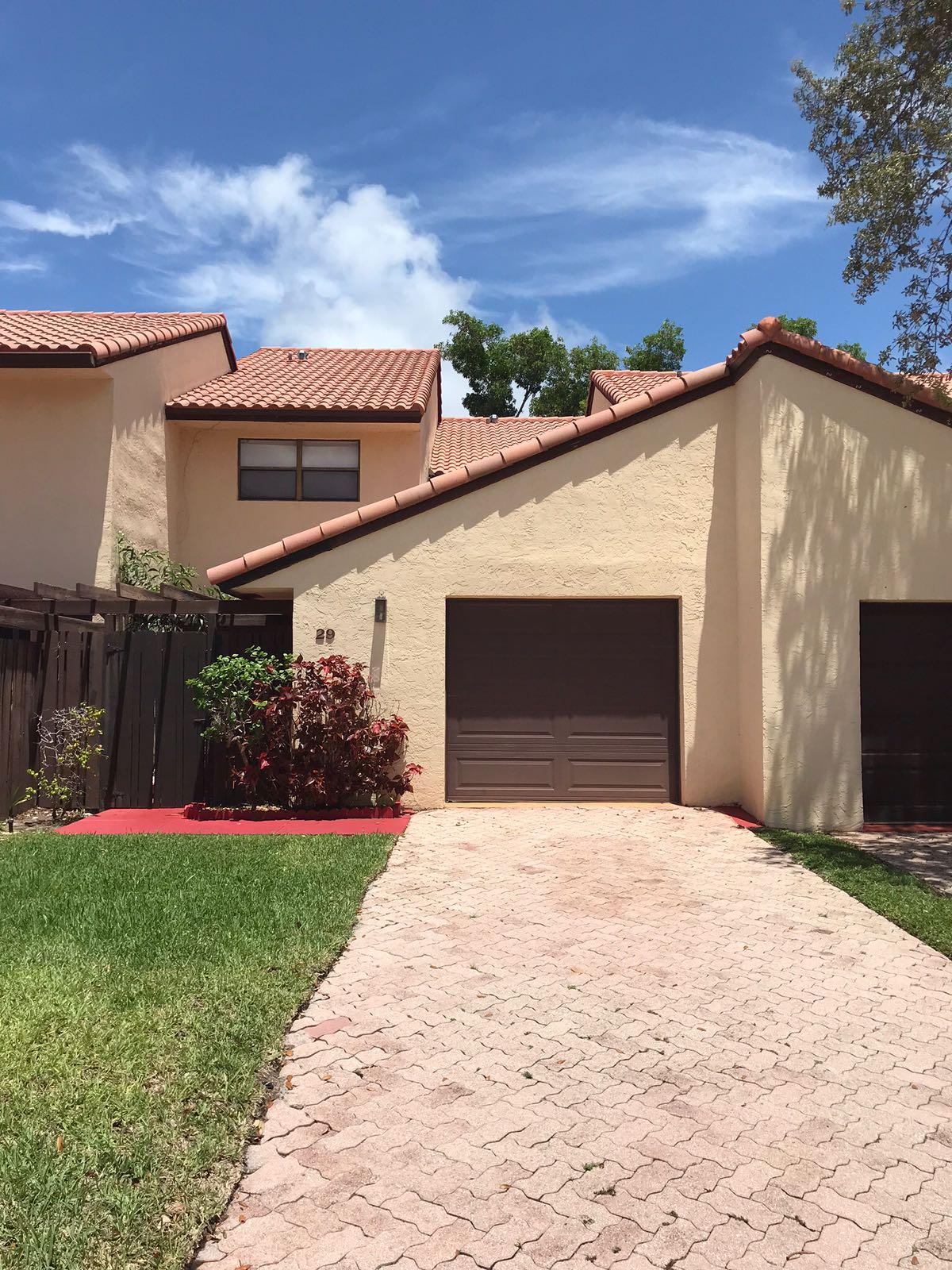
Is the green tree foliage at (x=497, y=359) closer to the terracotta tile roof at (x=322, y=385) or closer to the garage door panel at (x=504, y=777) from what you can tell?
the terracotta tile roof at (x=322, y=385)

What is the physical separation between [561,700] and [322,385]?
10.2 meters

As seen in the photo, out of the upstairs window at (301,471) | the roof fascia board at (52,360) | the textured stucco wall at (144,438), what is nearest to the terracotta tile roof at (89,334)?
the roof fascia board at (52,360)

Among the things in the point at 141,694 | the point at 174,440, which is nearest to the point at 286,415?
the point at 174,440

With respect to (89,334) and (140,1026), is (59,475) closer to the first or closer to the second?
(89,334)

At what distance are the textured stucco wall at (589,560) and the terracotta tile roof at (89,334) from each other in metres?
5.35

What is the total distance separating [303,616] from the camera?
30.8 feet

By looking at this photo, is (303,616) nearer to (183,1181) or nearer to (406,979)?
(406,979)

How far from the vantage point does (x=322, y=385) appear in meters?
16.7

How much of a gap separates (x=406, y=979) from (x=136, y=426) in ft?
38.3

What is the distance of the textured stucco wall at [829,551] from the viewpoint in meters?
8.70

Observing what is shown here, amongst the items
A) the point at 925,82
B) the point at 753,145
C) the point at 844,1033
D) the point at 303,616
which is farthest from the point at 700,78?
the point at 844,1033

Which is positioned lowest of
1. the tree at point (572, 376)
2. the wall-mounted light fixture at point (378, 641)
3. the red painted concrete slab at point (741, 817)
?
the red painted concrete slab at point (741, 817)

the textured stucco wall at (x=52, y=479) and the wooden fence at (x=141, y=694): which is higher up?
the textured stucco wall at (x=52, y=479)

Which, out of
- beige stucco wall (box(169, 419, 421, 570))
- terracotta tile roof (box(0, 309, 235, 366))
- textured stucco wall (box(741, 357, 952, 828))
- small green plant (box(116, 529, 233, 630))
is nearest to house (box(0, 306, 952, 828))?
textured stucco wall (box(741, 357, 952, 828))
